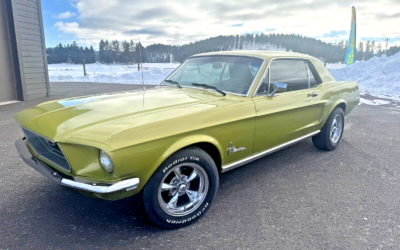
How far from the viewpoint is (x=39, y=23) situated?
1036cm

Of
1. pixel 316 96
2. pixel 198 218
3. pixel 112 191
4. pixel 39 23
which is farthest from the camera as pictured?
pixel 39 23

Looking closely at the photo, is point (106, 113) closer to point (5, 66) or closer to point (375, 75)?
point (5, 66)

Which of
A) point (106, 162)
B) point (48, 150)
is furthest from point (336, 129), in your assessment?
point (48, 150)

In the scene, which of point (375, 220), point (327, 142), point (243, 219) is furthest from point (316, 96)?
point (243, 219)

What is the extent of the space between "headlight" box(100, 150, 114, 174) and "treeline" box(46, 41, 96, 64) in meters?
55.7

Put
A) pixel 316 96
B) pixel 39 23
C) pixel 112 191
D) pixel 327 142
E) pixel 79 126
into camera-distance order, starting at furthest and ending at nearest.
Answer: pixel 39 23 → pixel 327 142 → pixel 316 96 → pixel 79 126 → pixel 112 191

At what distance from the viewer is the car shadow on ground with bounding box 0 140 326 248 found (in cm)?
237

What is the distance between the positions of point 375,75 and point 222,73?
52.7 ft

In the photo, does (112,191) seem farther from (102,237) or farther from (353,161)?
(353,161)

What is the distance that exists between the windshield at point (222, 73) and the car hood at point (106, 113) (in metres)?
0.27

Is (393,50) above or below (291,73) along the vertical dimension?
above

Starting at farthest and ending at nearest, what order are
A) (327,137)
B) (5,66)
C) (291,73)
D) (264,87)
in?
1. (5,66)
2. (327,137)
3. (291,73)
4. (264,87)

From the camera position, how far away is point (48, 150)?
2488mm

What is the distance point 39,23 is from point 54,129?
10.1 meters
